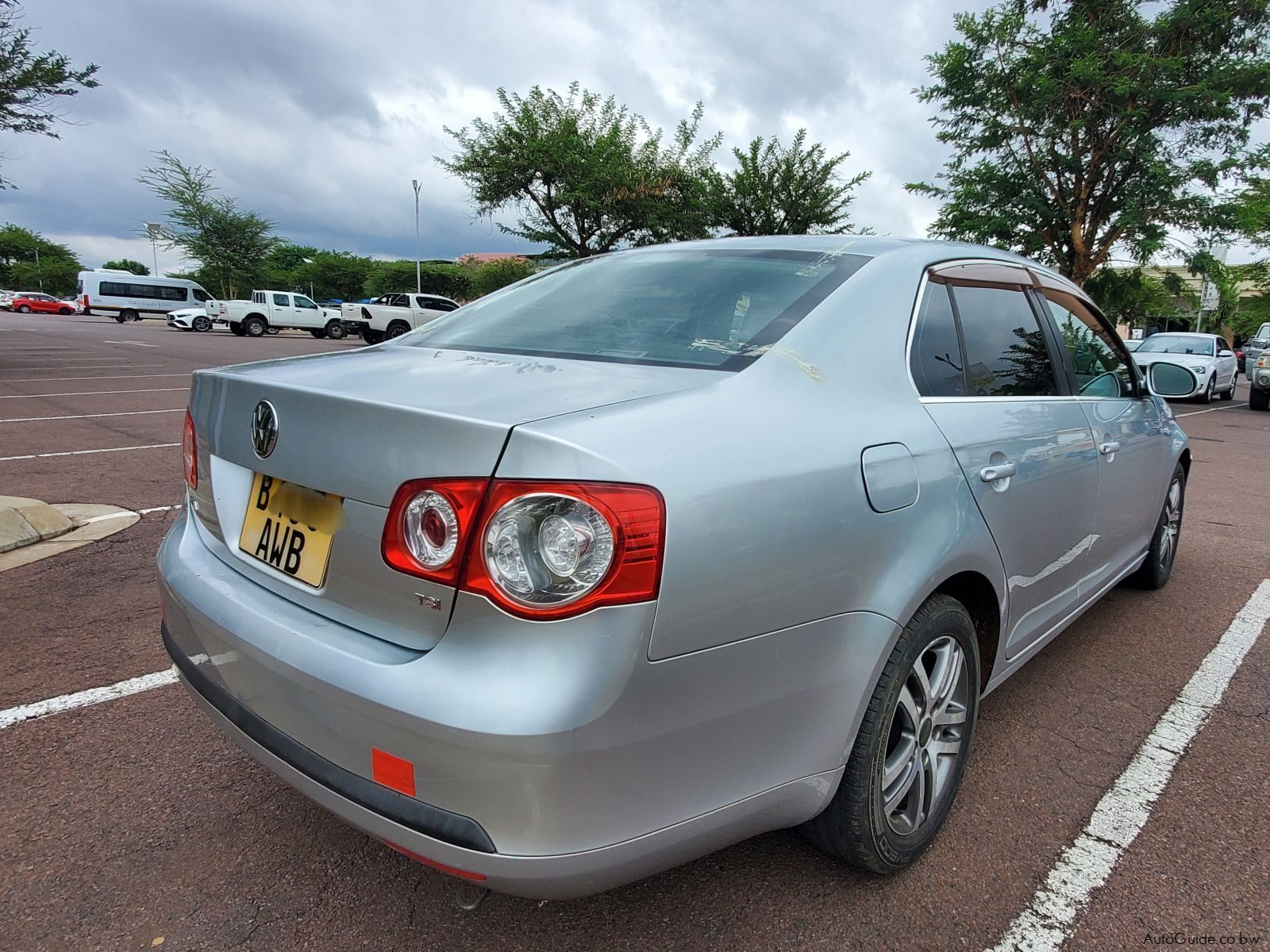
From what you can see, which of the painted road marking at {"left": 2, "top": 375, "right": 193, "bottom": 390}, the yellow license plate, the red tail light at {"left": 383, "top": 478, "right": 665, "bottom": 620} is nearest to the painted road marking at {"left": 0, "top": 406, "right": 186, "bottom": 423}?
the painted road marking at {"left": 2, "top": 375, "right": 193, "bottom": 390}

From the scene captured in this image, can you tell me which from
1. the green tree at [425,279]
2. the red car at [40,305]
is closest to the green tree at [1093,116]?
the green tree at [425,279]

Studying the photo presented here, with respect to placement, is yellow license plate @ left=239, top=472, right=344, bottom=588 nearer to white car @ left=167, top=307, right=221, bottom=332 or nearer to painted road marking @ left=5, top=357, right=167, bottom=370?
painted road marking @ left=5, top=357, right=167, bottom=370

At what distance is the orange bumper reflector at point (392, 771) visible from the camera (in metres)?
1.40

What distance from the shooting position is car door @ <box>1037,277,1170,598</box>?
291cm

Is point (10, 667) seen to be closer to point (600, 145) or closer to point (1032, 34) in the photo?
point (1032, 34)

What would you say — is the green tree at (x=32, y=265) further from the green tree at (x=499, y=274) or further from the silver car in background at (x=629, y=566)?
the silver car in background at (x=629, y=566)

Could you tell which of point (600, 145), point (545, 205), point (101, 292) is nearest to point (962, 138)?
point (600, 145)

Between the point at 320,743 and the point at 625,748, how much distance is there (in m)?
0.62

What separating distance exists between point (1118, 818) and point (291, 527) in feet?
7.64

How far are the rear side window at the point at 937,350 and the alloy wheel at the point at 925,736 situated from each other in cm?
Result: 65

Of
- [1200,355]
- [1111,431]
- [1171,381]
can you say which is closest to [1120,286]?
[1200,355]

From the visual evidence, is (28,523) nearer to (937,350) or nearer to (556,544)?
(556,544)

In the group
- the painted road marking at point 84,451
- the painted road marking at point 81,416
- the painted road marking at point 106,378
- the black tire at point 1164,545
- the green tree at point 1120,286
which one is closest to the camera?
the black tire at point 1164,545

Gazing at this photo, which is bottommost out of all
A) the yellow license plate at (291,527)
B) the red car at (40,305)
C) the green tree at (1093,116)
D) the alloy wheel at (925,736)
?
the red car at (40,305)
